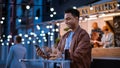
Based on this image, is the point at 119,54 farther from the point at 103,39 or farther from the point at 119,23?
the point at 119,23

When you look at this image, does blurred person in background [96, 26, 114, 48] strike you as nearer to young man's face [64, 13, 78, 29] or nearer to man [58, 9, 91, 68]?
man [58, 9, 91, 68]

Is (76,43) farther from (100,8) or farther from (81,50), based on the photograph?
(100,8)

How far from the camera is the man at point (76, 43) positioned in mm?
3299

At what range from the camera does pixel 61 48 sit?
3797 millimetres

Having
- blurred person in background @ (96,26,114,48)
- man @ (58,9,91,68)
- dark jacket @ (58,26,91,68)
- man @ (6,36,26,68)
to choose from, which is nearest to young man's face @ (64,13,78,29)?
man @ (58,9,91,68)

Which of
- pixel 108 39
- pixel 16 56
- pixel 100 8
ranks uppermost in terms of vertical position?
pixel 100 8

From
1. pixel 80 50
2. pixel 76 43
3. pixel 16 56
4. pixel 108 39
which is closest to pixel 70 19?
pixel 76 43

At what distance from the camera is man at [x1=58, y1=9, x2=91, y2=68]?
10.8ft

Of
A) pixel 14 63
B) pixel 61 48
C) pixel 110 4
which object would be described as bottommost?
pixel 14 63

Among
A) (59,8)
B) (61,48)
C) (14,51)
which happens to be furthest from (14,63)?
(59,8)

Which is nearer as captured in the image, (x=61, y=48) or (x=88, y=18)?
(x=61, y=48)

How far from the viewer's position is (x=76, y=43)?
3.51 m

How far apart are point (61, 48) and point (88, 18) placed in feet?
33.6

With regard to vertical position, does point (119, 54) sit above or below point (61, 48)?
below
